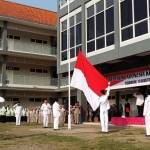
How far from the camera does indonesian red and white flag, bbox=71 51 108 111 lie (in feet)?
64.0

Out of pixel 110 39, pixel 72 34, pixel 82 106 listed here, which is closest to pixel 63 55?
pixel 72 34

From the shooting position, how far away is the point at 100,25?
2683cm

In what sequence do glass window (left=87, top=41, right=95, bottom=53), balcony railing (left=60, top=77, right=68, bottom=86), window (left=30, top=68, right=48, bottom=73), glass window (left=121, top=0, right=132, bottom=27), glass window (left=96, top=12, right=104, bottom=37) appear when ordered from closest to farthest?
1. glass window (left=121, top=0, right=132, bottom=27)
2. glass window (left=96, top=12, right=104, bottom=37)
3. glass window (left=87, top=41, right=95, bottom=53)
4. balcony railing (left=60, top=77, right=68, bottom=86)
5. window (left=30, top=68, right=48, bottom=73)

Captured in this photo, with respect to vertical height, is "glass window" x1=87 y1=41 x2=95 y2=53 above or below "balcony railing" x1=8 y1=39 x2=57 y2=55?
below

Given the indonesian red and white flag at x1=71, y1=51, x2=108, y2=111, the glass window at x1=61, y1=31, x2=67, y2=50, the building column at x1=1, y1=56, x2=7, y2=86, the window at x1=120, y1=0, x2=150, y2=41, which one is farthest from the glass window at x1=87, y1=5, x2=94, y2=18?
the building column at x1=1, y1=56, x2=7, y2=86

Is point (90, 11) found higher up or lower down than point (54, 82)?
higher up

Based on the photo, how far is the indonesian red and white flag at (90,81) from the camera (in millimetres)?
19516

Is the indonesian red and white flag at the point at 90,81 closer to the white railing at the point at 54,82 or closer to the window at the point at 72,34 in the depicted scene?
the window at the point at 72,34

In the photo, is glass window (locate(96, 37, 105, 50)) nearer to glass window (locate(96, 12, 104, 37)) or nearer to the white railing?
glass window (locate(96, 12, 104, 37))

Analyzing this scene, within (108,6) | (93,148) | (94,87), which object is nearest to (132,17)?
(108,6)

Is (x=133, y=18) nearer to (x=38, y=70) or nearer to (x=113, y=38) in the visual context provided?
(x=113, y=38)

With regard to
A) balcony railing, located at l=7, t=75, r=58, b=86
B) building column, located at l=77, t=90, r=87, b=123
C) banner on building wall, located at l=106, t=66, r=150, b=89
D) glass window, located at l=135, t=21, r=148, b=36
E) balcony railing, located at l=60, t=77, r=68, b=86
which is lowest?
building column, located at l=77, t=90, r=87, b=123

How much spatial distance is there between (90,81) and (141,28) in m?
4.57

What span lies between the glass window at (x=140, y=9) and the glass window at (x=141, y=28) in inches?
13.0
